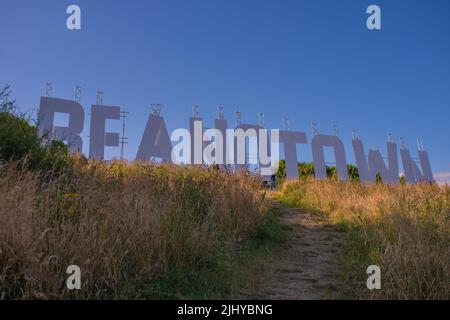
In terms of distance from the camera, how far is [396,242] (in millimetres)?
6965

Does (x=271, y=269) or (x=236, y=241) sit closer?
(x=271, y=269)

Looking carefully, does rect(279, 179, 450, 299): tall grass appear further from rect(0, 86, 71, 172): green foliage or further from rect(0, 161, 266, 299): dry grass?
rect(0, 86, 71, 172): green foliage

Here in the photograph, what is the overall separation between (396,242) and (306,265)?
1.50 meters

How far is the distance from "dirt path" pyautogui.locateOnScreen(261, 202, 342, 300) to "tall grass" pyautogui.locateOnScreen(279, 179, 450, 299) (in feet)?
0.97

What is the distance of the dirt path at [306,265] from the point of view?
5859 millimetres

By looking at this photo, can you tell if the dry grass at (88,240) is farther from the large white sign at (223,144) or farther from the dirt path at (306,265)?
the large white sign at (223,144)

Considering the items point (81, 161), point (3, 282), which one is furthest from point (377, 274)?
point (81, 161)

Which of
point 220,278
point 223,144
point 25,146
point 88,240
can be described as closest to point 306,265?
point 220,278

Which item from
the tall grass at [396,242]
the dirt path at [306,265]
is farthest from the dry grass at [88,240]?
the tall grass at [396,242]

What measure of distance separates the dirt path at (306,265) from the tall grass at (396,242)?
0.30 m

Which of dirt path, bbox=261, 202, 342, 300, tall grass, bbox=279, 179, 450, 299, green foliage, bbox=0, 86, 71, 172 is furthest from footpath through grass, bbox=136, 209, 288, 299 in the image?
green foliage, bbox=0, 86, 71, 172

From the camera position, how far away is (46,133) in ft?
31.8
